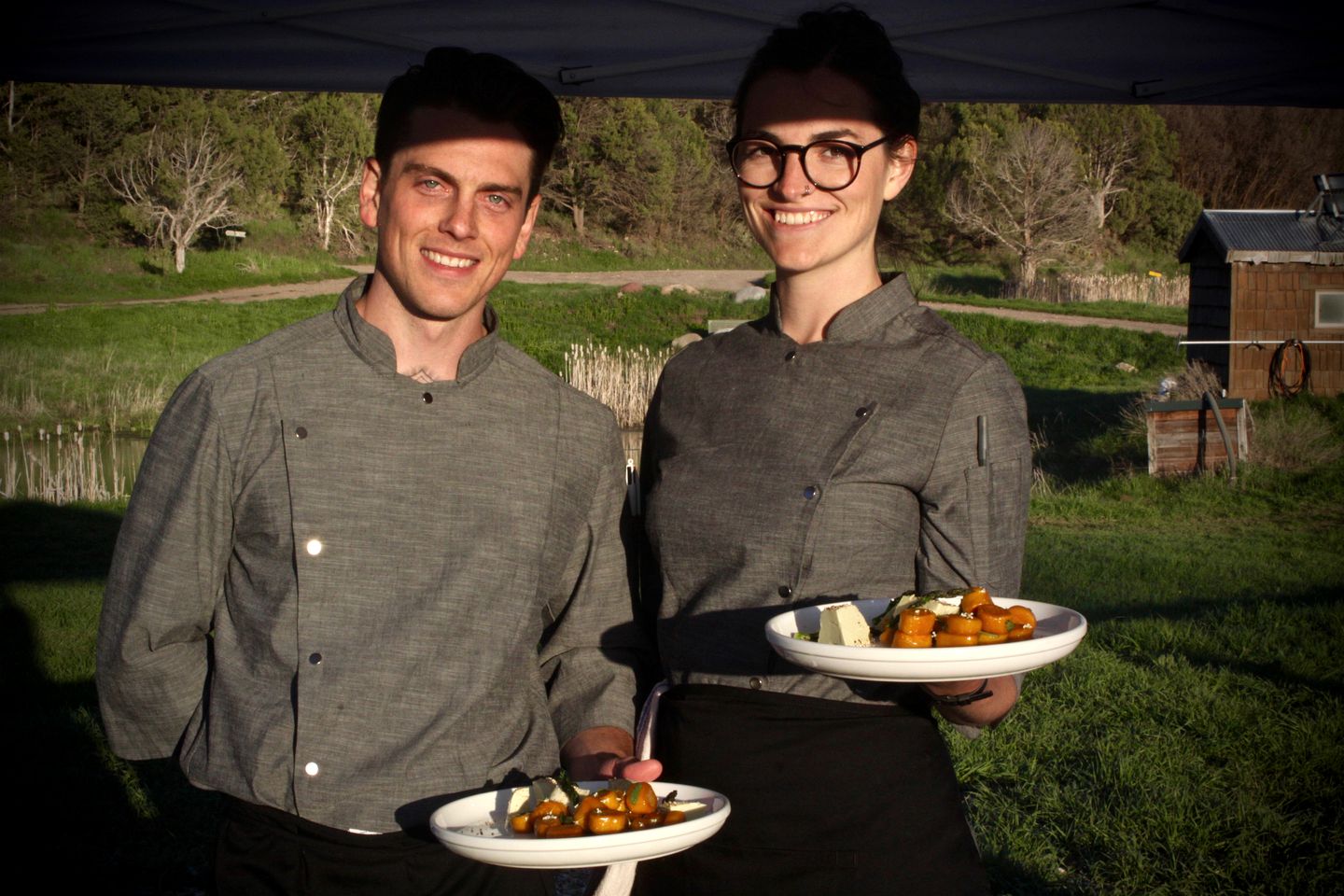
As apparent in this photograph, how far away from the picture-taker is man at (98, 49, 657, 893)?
1.86 metres

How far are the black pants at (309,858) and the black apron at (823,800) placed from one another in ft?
1.33

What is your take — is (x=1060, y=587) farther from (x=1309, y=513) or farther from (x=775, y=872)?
(x=775, y=872)

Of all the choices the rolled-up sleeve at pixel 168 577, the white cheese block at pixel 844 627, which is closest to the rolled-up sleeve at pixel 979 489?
the white cheese block at pixel 844 627

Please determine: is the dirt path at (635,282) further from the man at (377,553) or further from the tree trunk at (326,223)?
the man at (377,553)

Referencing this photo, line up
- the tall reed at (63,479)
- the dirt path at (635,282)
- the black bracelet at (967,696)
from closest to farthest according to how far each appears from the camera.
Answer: the black bracelet at (967,696)
the tall reed at (63,479)
the dirt path at (635,282)

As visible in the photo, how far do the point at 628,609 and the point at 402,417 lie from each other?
527 mm

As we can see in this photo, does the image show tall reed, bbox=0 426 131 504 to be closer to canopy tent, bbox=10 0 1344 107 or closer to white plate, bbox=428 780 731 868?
canopy tent, bbox=10 0 1344 107

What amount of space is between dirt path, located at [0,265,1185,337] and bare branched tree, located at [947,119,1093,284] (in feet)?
19.7

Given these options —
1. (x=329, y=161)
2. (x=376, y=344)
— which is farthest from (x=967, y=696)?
(x=329, y=161)

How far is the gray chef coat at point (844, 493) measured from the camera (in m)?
1.88

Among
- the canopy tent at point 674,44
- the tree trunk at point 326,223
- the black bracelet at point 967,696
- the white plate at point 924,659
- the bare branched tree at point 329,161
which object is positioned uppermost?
the bare branched tree at point 329,161

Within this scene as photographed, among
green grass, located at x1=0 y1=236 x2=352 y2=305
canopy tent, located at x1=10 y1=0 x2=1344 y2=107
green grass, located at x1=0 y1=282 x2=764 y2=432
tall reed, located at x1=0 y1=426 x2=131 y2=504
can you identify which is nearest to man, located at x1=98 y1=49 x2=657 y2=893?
canopy tent, located at x1=10 y1=0 x2=1344 y2=107

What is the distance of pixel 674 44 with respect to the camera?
3.19 meters

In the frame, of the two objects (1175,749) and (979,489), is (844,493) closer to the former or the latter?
(979,489)
